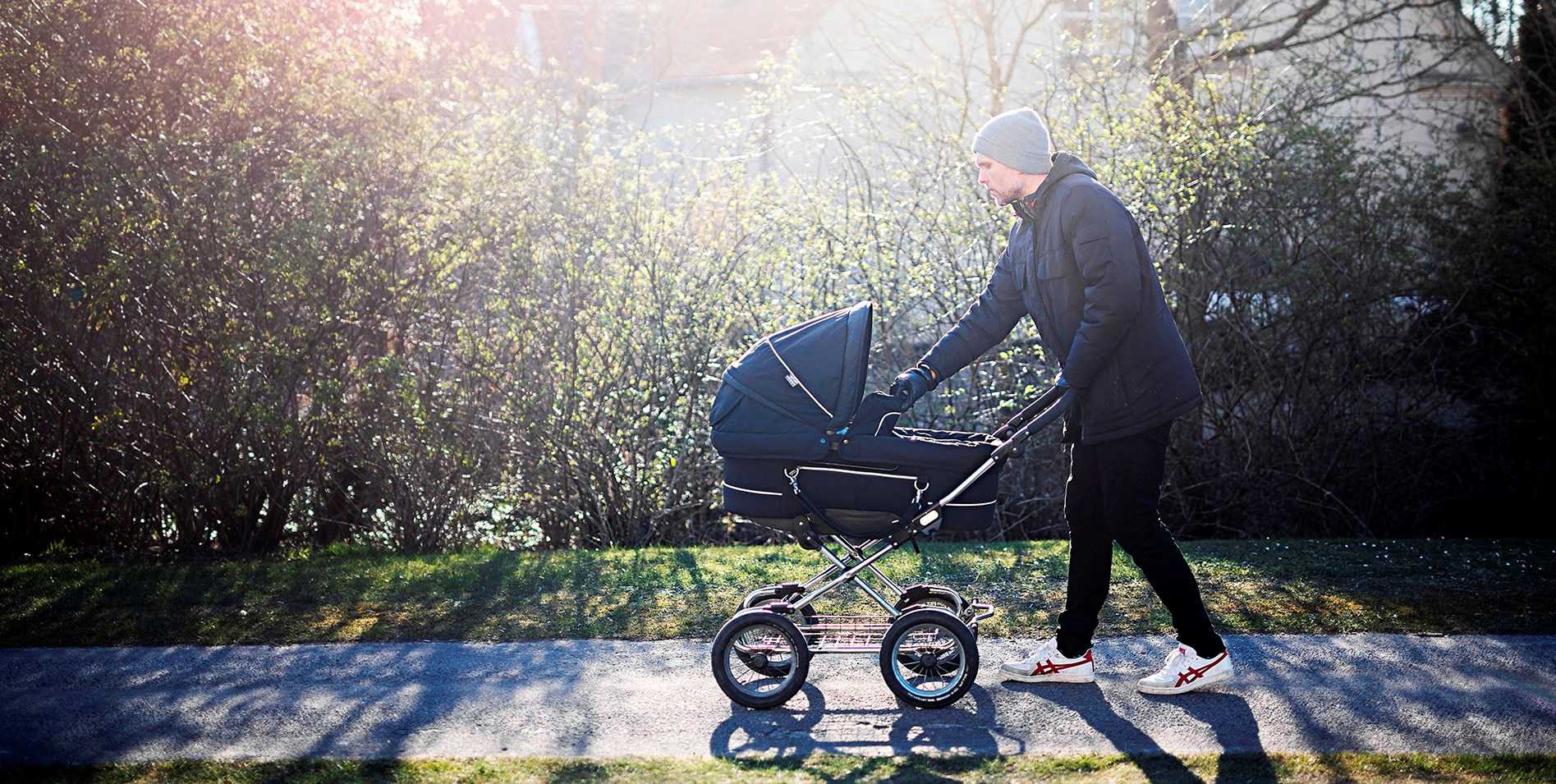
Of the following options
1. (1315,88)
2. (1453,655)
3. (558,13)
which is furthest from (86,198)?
(558,13)

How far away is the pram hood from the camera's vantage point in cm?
496

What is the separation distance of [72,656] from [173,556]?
8.35 ft

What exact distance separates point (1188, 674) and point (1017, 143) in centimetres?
199

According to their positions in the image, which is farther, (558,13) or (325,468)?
(558,13)

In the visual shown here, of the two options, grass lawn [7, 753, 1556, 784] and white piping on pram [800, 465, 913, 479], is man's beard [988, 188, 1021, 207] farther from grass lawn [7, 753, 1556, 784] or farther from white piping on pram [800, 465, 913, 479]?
grass lawn [7, 753, 1556, 784]

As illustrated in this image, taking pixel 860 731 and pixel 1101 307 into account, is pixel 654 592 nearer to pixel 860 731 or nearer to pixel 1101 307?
pixel 860 731

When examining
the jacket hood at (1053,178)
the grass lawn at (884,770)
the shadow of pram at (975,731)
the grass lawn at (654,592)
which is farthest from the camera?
the grass lawn at (654,592)

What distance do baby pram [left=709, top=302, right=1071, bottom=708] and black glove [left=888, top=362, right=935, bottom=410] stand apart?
0.19 ft

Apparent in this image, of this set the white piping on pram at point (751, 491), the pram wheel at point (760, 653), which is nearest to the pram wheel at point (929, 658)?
the pram wheel at point (760, 653)

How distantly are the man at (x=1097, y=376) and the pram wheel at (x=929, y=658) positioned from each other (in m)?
0.38

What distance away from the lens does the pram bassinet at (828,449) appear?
497cm

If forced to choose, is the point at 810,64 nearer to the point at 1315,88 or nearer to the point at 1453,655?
the point at 1315,88

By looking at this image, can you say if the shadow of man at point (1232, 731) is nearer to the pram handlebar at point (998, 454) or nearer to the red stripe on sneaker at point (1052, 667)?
the red stripe on sneaker at point (1052, 667)

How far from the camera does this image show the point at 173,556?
8266mm
